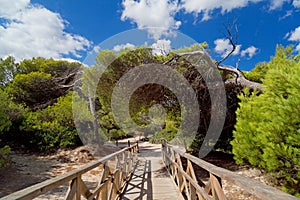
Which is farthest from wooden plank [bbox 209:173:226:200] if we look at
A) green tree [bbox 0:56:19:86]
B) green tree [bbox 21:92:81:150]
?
green tree [bbox 0:56:19:86]

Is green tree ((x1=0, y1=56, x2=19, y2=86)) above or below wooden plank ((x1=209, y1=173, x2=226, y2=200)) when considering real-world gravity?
above

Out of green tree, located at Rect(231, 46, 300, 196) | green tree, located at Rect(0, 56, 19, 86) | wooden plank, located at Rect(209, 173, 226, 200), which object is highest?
green tree, located at Rect(0, 56, 19, 86)

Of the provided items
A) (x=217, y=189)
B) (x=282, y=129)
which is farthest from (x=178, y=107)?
(x=217, y=189)

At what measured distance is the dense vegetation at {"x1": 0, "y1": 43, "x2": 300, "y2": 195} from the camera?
2664 millimetres

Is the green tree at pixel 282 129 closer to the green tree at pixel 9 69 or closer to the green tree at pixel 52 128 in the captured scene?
the green tree at pixel 52 128

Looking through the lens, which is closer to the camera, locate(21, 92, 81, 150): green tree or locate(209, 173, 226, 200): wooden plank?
locate(209, 173, 226, 200): wooden plank

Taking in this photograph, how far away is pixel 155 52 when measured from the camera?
253 inches

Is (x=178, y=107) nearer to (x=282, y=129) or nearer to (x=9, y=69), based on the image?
(x=282, y=129)

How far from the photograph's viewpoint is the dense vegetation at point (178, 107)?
266 cm

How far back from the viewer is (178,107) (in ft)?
25.5

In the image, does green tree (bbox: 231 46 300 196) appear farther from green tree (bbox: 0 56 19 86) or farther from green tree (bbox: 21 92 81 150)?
green tree (bbox: 0 56 19 86)

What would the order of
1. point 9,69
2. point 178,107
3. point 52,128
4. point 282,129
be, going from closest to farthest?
point 282,129 → point 178,107 → point 52,128 → point 9,69

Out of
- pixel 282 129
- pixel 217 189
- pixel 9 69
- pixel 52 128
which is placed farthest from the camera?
pixel 9 69

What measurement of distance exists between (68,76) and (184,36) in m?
7.19
